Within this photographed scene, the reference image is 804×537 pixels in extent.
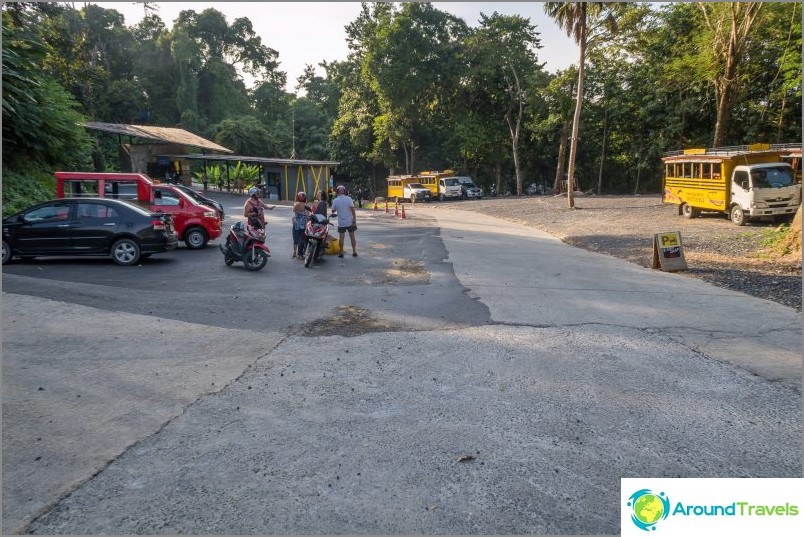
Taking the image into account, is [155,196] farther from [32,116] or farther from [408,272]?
[408,272]

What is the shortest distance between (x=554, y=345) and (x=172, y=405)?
4351 mm

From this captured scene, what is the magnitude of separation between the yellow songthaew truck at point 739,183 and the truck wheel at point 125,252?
18671mm

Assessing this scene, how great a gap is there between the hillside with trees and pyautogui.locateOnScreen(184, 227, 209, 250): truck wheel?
19.2 feet

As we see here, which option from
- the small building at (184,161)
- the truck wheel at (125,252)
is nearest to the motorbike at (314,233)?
the truck wheel at (125,252)

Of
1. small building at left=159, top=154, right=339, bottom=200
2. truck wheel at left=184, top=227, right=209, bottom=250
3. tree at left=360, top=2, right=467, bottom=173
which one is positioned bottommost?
truck wheel at left=184, top=227, right=209, bottom=250

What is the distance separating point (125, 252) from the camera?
12.1 metres

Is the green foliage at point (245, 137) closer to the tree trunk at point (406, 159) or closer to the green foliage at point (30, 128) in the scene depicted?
the tree trunk at point (406, 159)

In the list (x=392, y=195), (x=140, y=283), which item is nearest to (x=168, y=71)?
(x=392, y=195)

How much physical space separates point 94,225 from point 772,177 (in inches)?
798

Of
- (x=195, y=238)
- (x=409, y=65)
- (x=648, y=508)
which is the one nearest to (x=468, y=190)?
(x=409, y=65)

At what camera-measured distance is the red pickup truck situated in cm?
1544

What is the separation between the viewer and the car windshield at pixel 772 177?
18438mm

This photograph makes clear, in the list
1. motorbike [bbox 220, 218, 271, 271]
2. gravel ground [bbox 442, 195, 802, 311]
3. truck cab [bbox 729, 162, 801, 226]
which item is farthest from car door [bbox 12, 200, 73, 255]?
truck cab [bbox 729, 162, 801, 226]

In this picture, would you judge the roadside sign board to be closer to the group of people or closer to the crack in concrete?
the group of people
